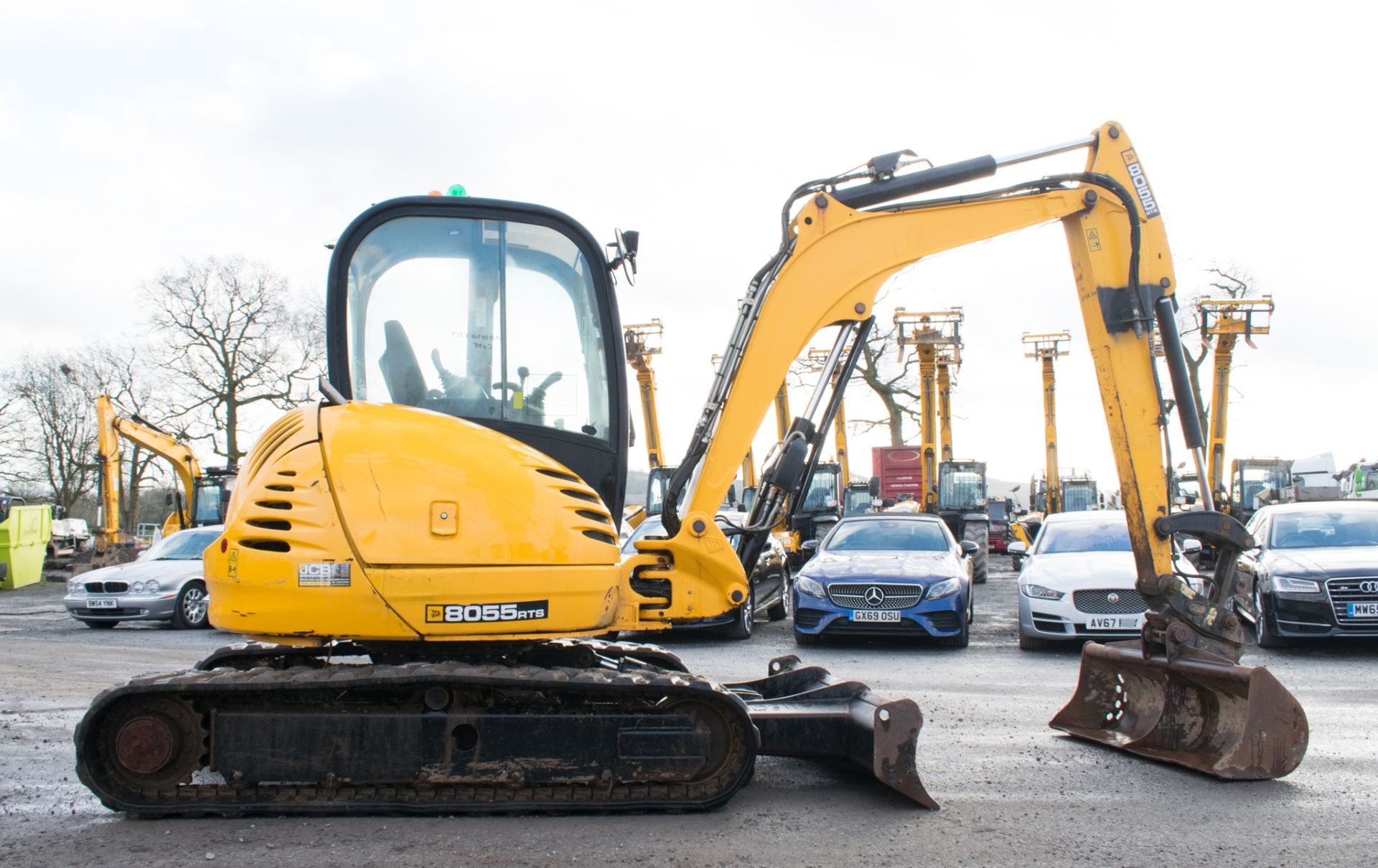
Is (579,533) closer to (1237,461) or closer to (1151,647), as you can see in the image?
(1151,647)

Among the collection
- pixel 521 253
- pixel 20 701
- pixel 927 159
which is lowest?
pixel 20 701

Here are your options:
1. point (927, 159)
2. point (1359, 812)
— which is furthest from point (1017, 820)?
point (927, 159)

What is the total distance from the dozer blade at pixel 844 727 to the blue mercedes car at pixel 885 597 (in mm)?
5431

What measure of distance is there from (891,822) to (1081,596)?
680cm

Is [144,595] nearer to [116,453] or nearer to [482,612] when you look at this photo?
[116,453]

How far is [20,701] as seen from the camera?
25.8 feet

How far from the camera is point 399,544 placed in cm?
438

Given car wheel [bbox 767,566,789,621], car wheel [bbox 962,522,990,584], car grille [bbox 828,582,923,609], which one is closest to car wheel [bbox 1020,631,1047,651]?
car grille [bbox 828,582,923,609]

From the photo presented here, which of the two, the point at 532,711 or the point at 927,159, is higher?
the point at 927,159

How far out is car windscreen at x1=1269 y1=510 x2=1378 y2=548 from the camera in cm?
1102

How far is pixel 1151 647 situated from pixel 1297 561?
608 centimetres

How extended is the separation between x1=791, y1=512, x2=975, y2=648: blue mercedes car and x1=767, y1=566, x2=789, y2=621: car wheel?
2040mm

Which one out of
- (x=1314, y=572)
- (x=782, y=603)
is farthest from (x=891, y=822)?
(x=782, y=603)

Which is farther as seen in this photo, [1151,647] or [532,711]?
[1151,647]
